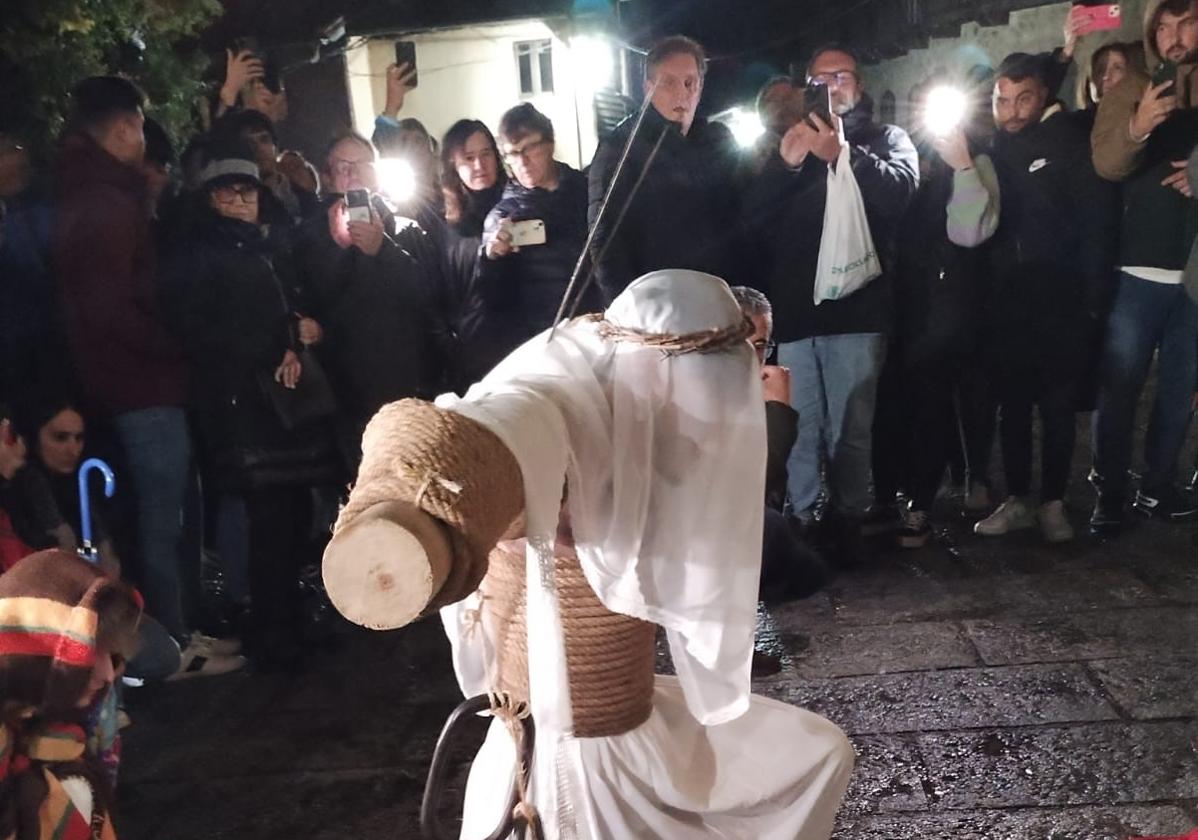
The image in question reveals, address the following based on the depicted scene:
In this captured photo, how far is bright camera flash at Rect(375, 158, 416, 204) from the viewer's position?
16.6ft

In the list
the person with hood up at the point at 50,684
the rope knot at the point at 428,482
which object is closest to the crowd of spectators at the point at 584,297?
the person with hood up at the point at 50,684

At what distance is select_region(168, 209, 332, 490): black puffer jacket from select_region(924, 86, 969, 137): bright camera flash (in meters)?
2.88

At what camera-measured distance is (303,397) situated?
12.9 ft

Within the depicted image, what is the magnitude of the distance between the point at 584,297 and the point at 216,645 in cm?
208

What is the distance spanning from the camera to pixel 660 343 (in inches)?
63.7

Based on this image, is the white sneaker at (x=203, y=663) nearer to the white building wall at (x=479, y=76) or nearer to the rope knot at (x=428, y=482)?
the rope knot at (x=428, y=482)

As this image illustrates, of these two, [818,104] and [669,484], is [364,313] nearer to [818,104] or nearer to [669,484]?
[818,104]

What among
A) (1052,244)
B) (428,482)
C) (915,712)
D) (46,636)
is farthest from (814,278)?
(428,482)

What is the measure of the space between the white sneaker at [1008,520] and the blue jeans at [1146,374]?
14.3 inches

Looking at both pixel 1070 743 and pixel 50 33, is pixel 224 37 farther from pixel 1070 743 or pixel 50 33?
pixel 1070 743

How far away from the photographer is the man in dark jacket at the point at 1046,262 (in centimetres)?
447

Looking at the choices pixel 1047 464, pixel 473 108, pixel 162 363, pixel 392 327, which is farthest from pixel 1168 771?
pixel 473 108

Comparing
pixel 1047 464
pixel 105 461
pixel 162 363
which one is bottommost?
pixel 1047 464

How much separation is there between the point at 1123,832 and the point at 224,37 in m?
8.04
